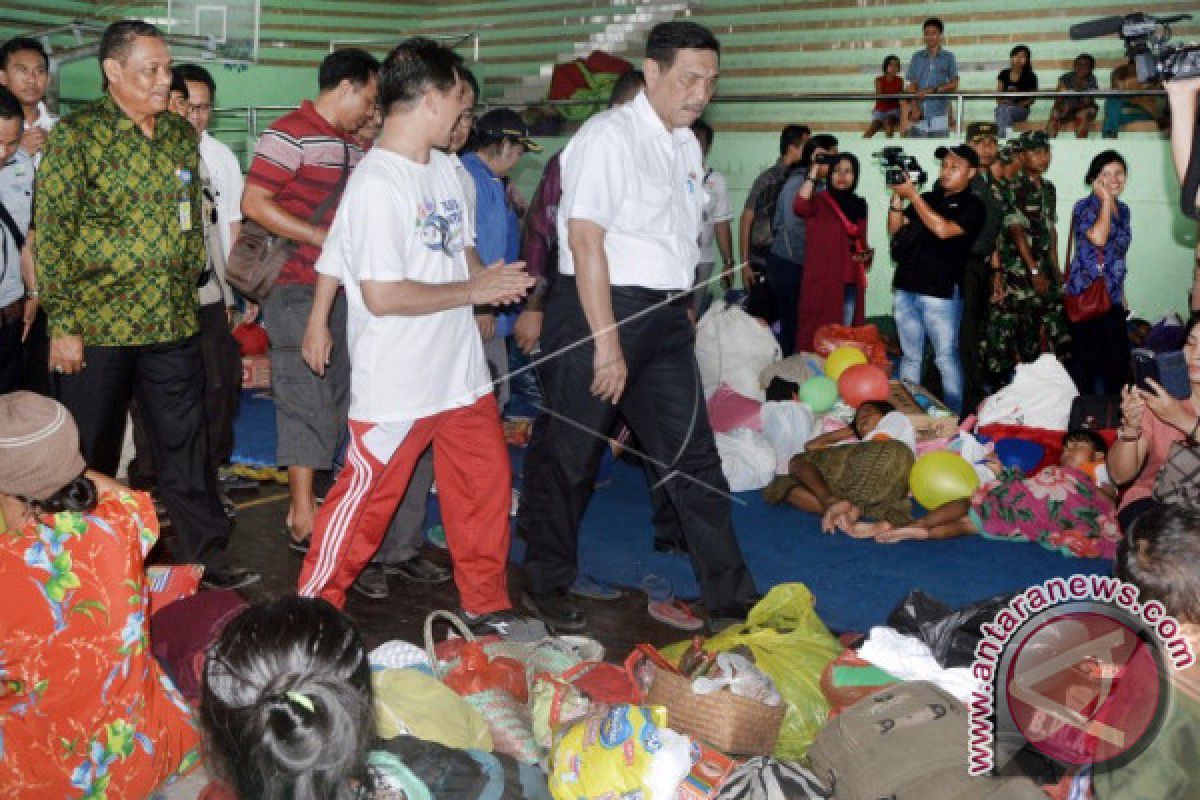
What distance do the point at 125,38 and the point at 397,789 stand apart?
2652 mm

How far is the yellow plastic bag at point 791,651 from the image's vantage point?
3.13 m

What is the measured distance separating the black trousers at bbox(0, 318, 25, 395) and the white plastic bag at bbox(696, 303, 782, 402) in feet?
10.3

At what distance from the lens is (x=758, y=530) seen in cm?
520

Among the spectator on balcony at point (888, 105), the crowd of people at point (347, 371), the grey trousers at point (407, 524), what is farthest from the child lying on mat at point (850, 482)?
the spectator on balcony at point (888, 105)

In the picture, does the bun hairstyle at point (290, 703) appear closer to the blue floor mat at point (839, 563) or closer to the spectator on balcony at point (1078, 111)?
the blue floor mat at point (839, 563)

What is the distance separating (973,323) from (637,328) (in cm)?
345

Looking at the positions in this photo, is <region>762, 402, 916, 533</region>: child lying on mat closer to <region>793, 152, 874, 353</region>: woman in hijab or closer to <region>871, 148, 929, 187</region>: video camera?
<region>871, 148, 929, 187</region>: video camera

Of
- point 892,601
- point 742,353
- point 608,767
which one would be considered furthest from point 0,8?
point 608,767

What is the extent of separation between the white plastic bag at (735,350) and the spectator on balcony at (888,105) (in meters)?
4.17

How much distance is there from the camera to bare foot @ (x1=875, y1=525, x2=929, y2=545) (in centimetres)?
501

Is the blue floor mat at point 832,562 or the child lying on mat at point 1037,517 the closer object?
the blue floor mat at point 832,562

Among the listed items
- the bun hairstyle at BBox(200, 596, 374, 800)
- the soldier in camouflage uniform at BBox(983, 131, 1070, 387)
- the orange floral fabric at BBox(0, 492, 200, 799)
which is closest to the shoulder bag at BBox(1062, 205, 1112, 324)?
the soldier in camouflage uniform at BBox(983, 131, 1070, 387)

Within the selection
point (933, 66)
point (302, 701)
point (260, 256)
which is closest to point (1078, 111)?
point (933, 66)

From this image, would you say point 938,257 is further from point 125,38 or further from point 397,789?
point 397,789
